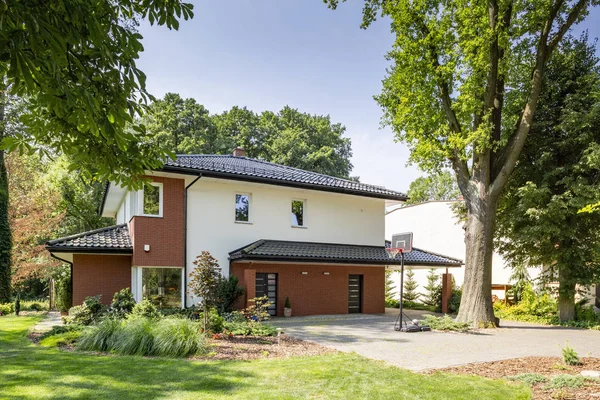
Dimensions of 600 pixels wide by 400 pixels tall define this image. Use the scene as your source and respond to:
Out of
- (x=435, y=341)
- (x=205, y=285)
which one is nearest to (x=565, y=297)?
(x=435, y=341)

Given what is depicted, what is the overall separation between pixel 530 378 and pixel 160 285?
40.0 feet

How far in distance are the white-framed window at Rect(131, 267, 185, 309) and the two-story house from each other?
4 cm

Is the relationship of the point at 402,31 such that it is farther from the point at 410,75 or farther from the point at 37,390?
the point at 37,390

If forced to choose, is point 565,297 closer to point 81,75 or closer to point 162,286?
point 162,286

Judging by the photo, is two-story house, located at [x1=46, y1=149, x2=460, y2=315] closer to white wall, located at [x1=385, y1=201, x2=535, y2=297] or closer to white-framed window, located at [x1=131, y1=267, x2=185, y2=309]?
white-framed window, located at [x1=131, y1=267, x2=185, y2=309]

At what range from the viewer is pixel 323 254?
16.8m

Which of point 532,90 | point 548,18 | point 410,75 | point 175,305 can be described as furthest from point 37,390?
point 548,18

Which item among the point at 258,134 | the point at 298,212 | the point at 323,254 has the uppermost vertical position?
the point at 258,134

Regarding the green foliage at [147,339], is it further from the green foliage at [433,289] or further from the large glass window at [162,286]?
the green foliage at [433,289]

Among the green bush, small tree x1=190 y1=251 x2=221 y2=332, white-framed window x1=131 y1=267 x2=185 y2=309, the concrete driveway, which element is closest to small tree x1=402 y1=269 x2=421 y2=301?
the concrete driveway

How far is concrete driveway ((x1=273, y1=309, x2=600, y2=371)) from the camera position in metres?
9.39

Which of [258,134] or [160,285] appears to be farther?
[258,134]

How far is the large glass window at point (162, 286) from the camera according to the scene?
15.2 metres

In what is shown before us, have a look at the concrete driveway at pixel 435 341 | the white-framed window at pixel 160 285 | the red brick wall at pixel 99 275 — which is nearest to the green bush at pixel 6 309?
the red brick wall at pixel 99 275
